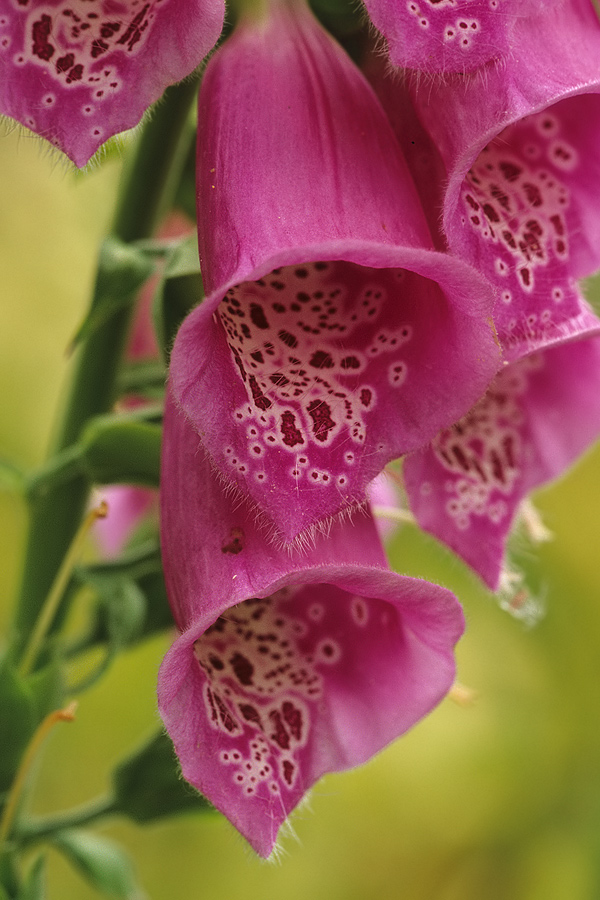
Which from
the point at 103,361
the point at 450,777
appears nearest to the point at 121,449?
the point at 103,361

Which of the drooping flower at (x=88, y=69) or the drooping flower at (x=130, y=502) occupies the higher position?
the drooping flower at (x=88, y=69)

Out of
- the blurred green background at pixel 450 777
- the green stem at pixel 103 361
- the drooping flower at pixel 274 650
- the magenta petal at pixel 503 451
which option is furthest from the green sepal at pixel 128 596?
the blurred green background at pixel 450 777

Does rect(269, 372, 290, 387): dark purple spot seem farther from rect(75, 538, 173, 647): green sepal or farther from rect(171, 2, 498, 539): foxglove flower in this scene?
rect(75, 538, 173, 647): green sepal

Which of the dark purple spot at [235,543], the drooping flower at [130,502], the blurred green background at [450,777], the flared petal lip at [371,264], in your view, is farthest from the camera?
the blurred green background at [450,777]

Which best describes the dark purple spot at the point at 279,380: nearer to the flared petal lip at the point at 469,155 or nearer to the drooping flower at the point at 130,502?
the flared petal lip at the point at 469,155

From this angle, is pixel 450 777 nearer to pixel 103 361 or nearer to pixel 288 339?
pixel 103 361

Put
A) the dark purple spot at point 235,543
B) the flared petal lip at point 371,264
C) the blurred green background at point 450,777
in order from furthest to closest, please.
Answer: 1. the blurred green background at point 450,777
2. the dark purple spot at point 235,543
3. the flared petal lip at point 371,264

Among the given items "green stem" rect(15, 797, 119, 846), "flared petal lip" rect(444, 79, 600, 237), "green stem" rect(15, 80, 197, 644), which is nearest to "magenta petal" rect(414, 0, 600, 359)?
"flared petal lip" rect(444, 79, 600, 237)
